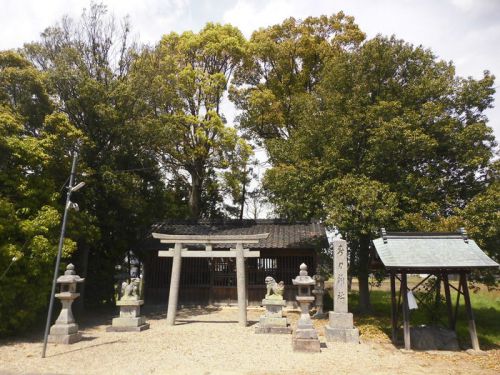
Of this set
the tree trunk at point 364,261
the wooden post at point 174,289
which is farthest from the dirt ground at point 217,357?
the tree trunk at point 364,261

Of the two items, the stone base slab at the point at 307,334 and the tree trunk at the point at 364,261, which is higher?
the tree trunk at the point at 364,261

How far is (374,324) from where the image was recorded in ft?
47.8

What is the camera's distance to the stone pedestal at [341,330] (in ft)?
37.8

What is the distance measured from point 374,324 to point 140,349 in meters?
8.80

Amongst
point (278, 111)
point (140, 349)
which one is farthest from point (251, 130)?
point (140, 349)

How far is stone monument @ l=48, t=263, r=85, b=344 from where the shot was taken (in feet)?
37.9

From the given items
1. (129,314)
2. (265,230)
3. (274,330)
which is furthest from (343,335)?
(265,230)

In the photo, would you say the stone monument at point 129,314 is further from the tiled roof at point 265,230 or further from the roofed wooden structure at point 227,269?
the tiled roof at point 265,230

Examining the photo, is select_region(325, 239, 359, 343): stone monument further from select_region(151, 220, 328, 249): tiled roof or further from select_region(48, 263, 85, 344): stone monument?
select_region(48, 263, 85, 344): stone monument

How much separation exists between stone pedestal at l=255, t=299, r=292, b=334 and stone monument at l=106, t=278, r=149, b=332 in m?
4.34

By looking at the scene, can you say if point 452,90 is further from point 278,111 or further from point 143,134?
point 143,134

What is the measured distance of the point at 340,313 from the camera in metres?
11.9

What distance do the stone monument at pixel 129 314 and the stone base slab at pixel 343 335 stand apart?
6.77m

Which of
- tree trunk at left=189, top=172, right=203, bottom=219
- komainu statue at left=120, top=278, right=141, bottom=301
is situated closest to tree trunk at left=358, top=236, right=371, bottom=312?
komainu statue at left=120, top=278, right=141, bottom=301
